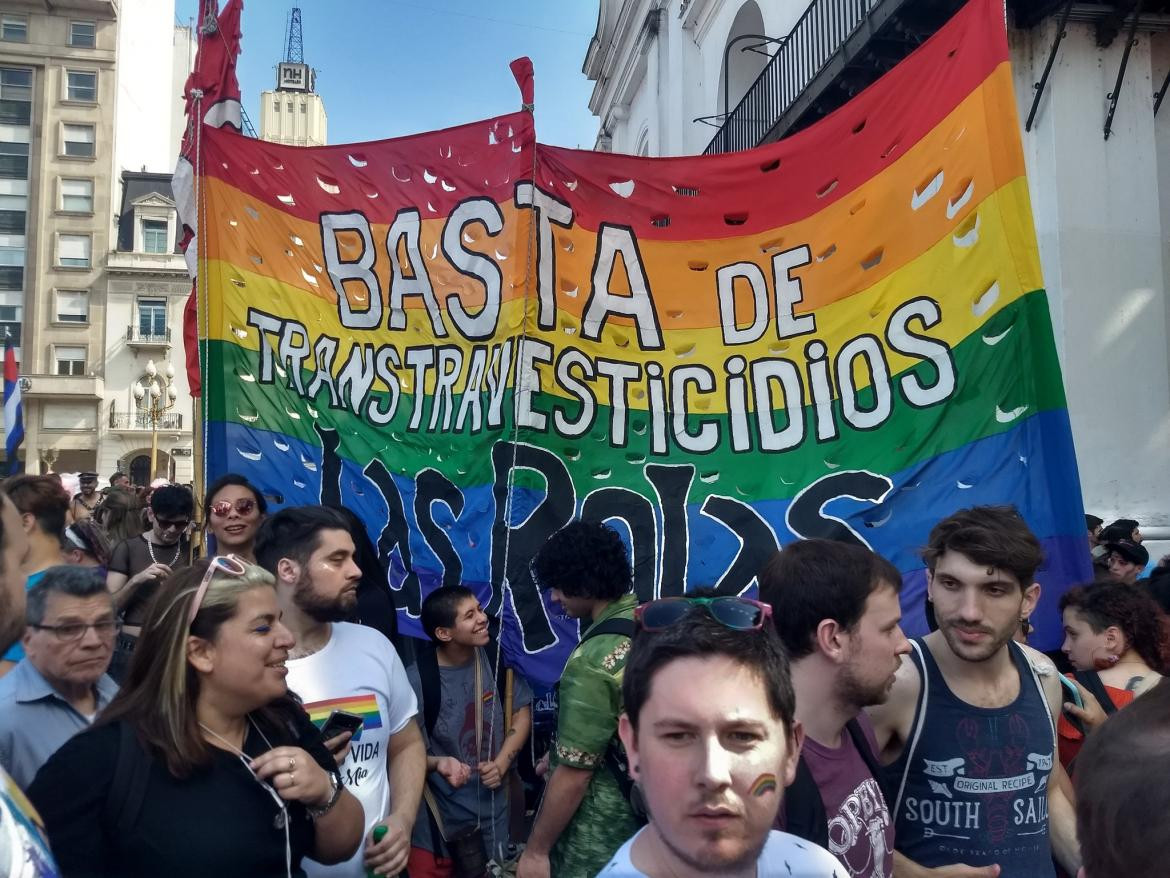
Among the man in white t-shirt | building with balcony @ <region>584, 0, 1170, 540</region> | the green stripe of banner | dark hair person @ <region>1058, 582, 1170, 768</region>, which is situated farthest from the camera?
building with balcony @ <region>584, 0, 1170, 540</region>

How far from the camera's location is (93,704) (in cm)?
288

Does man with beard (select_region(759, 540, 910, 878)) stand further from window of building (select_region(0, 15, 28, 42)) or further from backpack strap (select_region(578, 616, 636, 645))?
window of building (select_region(0, 15, 28, 42))

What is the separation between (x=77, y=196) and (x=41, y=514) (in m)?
49.7

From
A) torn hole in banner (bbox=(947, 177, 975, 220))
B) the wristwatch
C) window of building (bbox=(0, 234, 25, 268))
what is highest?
window of building (bbox=(0, 234, 25, 268))

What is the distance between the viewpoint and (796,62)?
10344 mm

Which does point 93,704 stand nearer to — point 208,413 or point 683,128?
point 208,413

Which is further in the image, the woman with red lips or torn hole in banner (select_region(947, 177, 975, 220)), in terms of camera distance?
the woman with red lips

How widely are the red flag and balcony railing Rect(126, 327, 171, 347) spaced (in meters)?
45.0

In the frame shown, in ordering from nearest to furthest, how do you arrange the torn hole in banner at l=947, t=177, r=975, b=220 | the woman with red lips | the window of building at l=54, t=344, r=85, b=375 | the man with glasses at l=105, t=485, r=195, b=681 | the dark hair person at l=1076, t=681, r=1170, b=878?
the dark hair person at l=1076, t=681, r=1170, b=878 < the torn hole in banner at l=947, t=177, r=975, b=220 < the woman with red lips < the man with glasses at l=105, t=485, r=195, b=681 < the window of building at l=54, t=344, r=85, b=375

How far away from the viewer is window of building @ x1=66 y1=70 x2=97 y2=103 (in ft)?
155

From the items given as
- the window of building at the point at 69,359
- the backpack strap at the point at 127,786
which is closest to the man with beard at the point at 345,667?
the backpack strap at the point at 127,786

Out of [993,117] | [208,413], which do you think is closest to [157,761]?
[208,413]

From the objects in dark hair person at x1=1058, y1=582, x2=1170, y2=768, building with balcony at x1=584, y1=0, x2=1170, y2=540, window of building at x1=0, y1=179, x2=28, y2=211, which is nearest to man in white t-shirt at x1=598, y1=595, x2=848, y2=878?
dark hair person at x1=1058, y1=582, x2=1170, y2=768

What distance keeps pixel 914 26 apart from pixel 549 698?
5.99m
